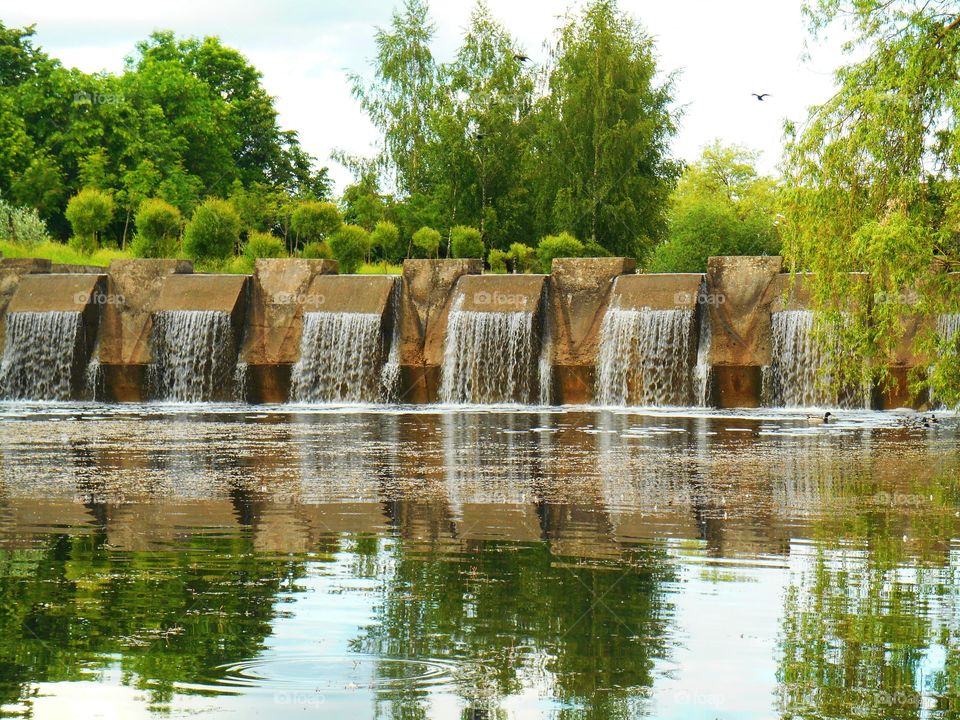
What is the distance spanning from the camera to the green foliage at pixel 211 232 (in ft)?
124

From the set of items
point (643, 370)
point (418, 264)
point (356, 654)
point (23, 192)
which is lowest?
point (356, 654)

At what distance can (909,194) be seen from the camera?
1864 centimetres

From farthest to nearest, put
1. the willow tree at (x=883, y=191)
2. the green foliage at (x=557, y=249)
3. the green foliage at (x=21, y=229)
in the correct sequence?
the green foliage at (x=21, y=229) → the green foliage at (x=557, y=249) → the willow tree at (x=883, y=191)

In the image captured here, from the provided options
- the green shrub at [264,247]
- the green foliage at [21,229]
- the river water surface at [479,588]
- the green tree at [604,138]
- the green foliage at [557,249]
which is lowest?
the river water surface at [479,588]

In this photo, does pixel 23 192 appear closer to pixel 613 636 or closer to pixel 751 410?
pixel 751 410

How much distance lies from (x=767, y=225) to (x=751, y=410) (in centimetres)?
4514

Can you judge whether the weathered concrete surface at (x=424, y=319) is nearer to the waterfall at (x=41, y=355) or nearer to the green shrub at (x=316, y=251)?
the green shrub at (x=316, y=251)

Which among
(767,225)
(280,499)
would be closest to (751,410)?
(280,499)

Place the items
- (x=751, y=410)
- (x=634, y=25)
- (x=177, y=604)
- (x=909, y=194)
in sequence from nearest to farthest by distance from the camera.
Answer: (x=177, y=604)
(x=909, y=194)
(x=751, y=410)
(x=634, y=25)

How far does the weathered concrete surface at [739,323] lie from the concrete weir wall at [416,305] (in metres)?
0.02

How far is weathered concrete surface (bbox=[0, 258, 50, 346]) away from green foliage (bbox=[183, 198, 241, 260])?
14.8 ft

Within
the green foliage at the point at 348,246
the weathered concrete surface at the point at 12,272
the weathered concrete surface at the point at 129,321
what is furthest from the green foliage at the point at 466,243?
the weathered concrete surface at the point at 12,272

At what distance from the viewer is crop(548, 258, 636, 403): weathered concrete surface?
30625mm

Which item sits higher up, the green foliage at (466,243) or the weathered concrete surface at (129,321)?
the green foliage at (466,243)
